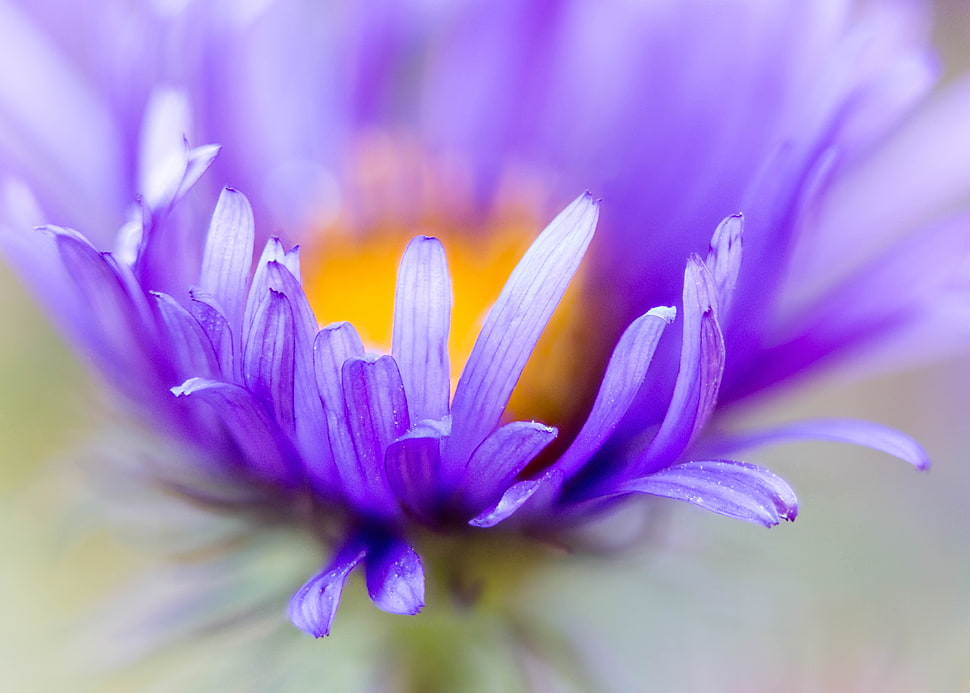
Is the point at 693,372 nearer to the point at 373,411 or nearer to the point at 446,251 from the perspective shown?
the point at 373,411

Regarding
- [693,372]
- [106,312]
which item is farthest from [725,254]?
[106,312]

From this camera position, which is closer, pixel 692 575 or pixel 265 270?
pixel 265 270

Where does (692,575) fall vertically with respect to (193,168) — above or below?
below

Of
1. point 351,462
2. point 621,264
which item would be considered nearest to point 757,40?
point 621,264

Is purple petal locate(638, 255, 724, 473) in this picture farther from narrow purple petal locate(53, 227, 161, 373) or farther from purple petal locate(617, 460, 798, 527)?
narrow purple petal locate(53, 227, 161, 373)

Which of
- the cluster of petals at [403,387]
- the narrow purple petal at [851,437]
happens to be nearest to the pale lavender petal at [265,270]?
the cluster of petals at [403,387]

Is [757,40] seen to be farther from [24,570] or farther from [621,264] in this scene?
[24,570]

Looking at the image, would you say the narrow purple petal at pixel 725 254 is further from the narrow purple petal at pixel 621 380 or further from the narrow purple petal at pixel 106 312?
the narrow purple petal at pixel 106 312
